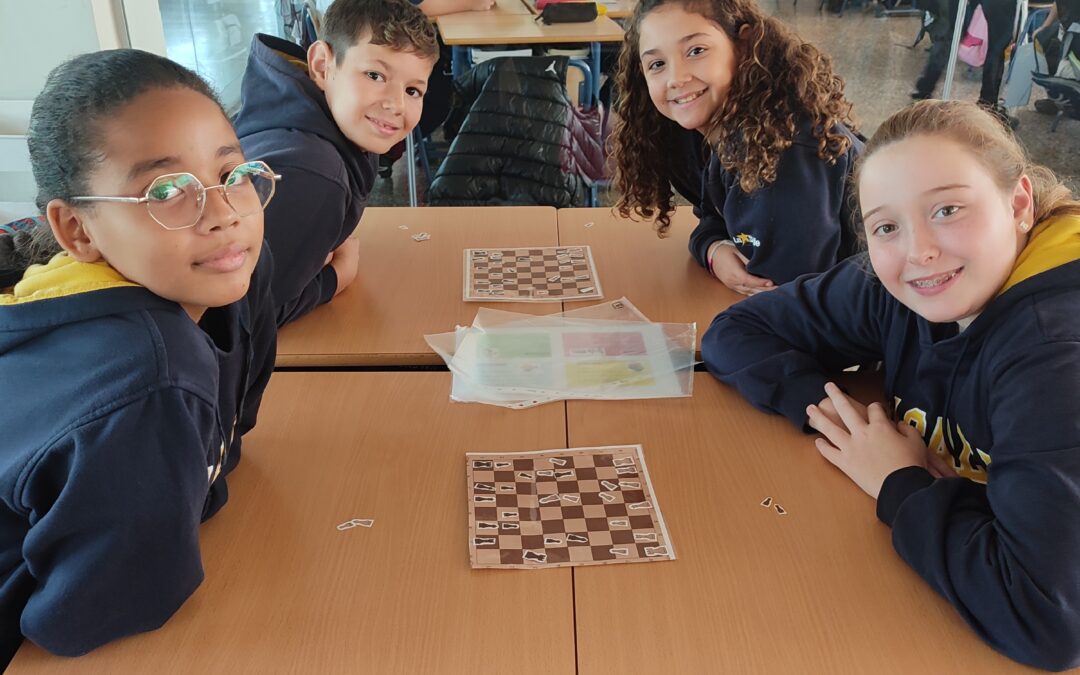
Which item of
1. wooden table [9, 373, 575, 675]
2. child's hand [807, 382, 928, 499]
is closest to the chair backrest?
wooden table [9, 373, 575, 675]

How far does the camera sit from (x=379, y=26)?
1.80 m

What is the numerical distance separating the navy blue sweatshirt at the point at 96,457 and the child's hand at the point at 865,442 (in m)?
0.80

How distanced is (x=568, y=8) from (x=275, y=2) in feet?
5.44

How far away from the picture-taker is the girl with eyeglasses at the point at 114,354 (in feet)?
2.96

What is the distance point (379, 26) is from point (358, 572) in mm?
1154

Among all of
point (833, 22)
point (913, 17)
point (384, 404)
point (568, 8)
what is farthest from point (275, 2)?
point (384, 404)

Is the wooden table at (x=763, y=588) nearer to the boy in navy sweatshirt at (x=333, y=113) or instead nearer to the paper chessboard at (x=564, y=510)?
the paper chessboard at (x=564, y=510)

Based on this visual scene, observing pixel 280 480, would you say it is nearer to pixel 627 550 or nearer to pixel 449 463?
pixel 449 463

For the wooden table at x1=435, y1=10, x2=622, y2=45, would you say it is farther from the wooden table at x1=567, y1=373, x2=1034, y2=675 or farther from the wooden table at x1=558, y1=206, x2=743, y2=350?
the wooden table at x1=567, y1=373, x2=1034, y2=675

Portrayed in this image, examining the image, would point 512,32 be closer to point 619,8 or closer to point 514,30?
point 514,30

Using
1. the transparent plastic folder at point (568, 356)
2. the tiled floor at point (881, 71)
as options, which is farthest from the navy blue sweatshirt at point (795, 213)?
the tiled floor at point (881, 71)

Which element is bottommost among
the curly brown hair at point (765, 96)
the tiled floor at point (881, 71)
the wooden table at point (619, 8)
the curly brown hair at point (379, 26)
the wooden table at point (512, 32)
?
the tiled floor at point (881, 71)

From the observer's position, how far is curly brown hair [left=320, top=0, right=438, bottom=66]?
5.92 feet

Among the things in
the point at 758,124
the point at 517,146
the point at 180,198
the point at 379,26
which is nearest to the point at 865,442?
the point at 758,124
